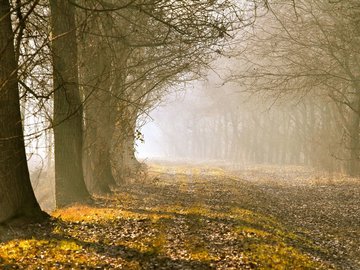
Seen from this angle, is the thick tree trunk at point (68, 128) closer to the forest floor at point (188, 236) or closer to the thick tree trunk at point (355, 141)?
the forest floor at point (188, 236)

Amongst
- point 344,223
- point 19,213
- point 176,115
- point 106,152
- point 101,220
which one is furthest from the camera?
point 176,115

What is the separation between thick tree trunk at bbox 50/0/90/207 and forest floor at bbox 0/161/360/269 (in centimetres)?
125

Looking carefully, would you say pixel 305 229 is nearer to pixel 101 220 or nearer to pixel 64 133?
pixel 101 220

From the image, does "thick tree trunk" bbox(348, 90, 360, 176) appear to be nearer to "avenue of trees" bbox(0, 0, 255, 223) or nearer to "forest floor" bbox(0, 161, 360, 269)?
"forest floor" bbox(0, 161, 360, 269)

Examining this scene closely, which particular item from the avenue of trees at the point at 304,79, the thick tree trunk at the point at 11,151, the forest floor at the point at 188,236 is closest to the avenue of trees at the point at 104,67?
the thick tree trunk at the point at 11,151

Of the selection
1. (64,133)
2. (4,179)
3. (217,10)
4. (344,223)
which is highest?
(217,10)

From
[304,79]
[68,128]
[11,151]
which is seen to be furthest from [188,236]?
[304,79]

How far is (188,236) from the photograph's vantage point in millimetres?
12391

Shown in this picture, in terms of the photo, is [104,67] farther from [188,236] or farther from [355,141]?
[355,141]

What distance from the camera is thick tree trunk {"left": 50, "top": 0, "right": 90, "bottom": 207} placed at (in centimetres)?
1647

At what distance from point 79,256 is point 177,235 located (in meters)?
3.10

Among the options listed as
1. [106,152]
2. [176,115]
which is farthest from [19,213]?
[176,115]

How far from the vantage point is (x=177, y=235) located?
40.9ft

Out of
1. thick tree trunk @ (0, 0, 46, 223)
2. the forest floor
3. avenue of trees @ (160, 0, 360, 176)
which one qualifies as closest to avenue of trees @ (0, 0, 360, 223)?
thick tree trunk @ (0, 0, 46, 223)
